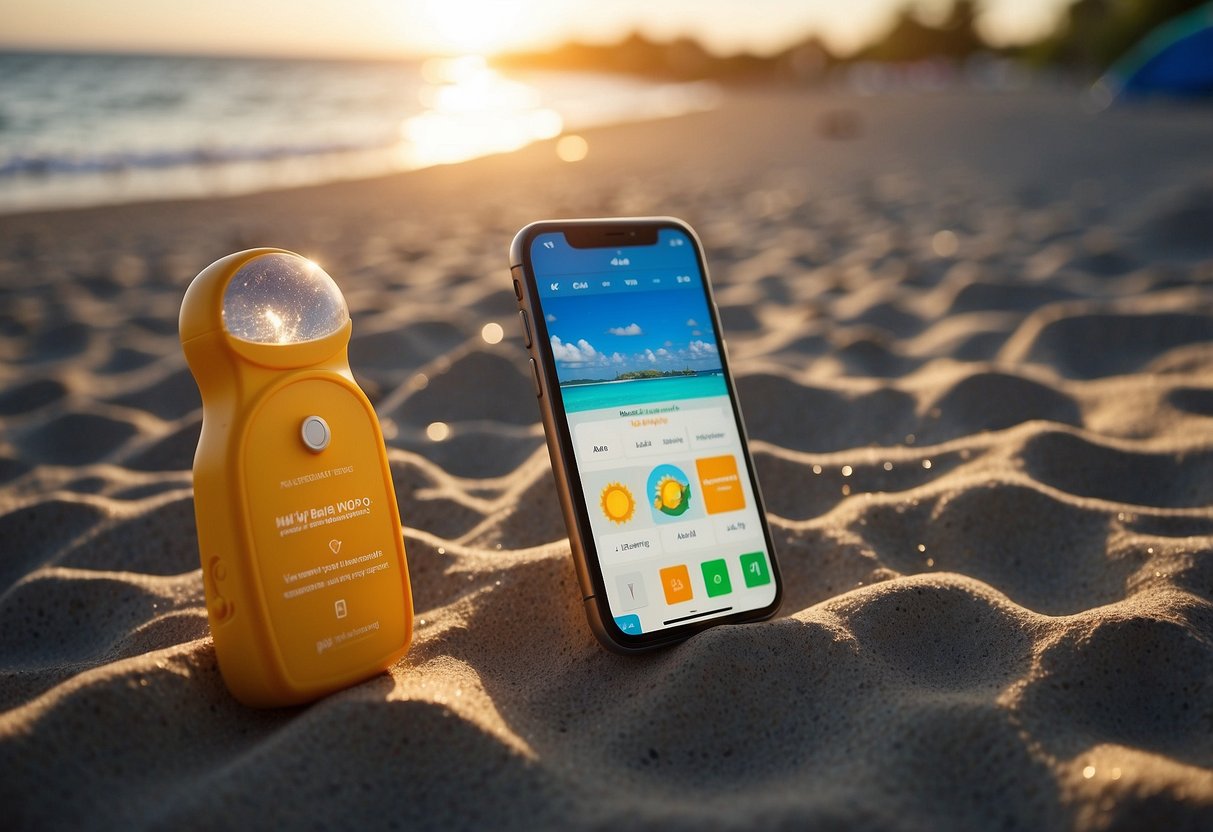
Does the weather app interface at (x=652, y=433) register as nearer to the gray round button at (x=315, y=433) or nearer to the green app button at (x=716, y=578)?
the green app button at (x=716, y=578)

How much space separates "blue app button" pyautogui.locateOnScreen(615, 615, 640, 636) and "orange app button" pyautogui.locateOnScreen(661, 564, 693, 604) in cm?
7

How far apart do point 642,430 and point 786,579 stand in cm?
38

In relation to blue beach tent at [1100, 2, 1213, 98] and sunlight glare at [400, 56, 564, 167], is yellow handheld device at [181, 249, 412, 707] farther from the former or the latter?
blue beach tent at [1100, 2, 1213, 98]

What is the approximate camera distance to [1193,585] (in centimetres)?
138

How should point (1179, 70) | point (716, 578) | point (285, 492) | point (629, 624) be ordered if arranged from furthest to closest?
point (1179, 70) → point (716, 578) → point (629, 624) → point (285, 492)

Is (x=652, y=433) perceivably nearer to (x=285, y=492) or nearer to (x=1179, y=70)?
(x=285, y=492)

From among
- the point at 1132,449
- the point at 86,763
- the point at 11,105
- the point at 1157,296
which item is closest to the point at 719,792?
the point at 86,763

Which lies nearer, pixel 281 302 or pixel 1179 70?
pixel 281 302

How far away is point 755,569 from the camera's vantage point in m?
1.44

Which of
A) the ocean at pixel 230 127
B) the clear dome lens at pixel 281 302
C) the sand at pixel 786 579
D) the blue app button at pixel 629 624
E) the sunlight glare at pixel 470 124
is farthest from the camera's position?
the sunlight glare at pixel 470 124

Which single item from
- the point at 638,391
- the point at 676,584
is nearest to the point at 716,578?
the point at 676,584

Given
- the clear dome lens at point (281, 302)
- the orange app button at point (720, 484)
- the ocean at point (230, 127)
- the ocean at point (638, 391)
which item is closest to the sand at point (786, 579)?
the orange app button at point (720, 484)

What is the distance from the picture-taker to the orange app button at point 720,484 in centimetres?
147

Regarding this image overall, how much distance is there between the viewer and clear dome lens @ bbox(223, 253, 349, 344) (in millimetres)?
1110
